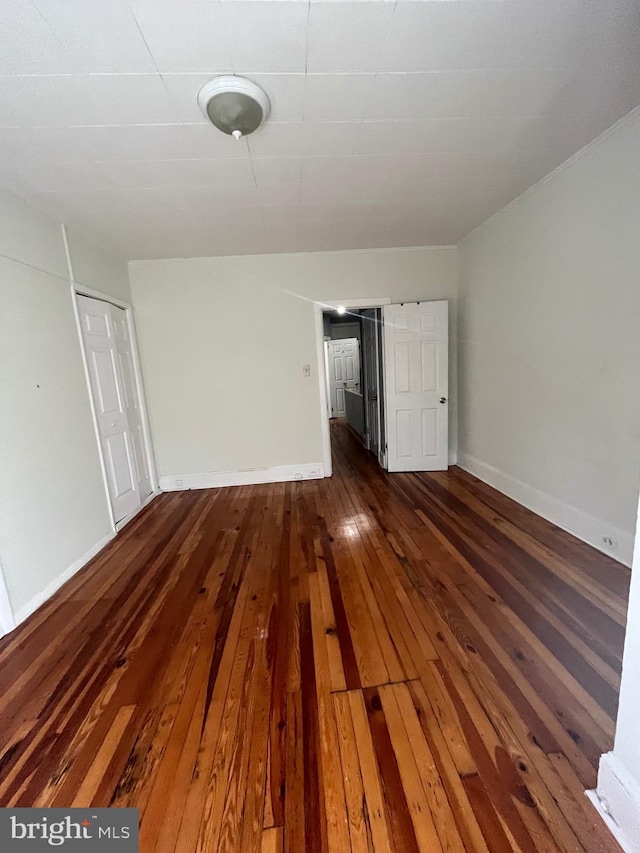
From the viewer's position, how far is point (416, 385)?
4102 millimetres

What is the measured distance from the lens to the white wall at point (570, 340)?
2072 mm

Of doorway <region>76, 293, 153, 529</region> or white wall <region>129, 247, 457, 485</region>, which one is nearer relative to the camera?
doorway <region>76, 293, 153, 529</region>

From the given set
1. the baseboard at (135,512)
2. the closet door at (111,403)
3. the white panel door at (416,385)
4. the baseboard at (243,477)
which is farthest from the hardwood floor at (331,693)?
the white panel door at (416,385)

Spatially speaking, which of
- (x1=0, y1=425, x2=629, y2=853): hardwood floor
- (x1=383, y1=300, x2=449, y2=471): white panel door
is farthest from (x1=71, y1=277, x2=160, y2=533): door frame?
(x1=383, y1=300, x2=449, y2=471): white panel door

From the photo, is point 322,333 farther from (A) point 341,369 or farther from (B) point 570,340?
(A) point 341,369

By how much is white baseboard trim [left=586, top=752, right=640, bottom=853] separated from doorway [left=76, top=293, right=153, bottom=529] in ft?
11.6

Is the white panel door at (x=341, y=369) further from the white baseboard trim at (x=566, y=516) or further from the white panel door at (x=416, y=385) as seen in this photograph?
the white baseboard trim at (x=566, y=516)

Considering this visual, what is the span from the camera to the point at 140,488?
3.71 metres

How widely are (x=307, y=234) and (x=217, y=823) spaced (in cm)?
394

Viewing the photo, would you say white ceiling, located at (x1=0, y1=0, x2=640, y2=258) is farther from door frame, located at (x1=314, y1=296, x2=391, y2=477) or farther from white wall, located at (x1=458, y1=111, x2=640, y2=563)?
door frame, located at (x1=314, y1=296, x2=391, y2=477)

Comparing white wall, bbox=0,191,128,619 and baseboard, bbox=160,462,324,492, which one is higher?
white wall, bbox=0,191,128,619

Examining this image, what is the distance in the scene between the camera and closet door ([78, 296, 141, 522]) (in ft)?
9.91

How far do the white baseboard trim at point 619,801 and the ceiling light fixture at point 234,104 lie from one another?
287cm

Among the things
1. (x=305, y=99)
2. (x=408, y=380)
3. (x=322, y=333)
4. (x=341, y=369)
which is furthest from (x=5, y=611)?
(x=341, y=369)
